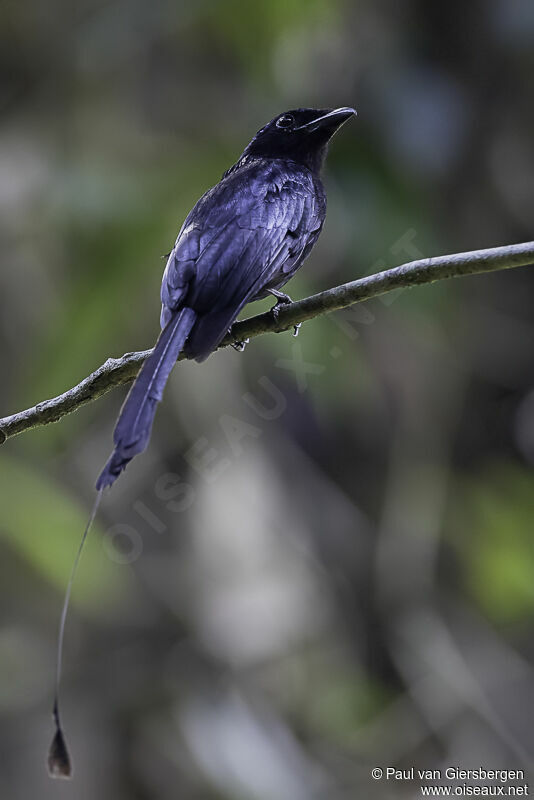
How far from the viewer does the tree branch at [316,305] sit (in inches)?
83.7

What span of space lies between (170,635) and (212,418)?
1.76 m

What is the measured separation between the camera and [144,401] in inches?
74.9

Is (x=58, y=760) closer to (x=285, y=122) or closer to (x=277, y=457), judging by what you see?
(x=285, y=122)

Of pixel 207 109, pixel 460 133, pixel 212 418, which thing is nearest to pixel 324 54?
pixel 207 109

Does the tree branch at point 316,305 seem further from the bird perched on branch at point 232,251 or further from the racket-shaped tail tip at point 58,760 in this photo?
the racket-shaped tail tip at point 58,760

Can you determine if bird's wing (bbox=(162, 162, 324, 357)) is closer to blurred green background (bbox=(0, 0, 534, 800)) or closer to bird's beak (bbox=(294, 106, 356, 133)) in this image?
bird's beak (bbox=(294, 106, 356, 133))

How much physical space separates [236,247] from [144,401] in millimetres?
958

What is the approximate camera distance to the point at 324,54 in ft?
18.0

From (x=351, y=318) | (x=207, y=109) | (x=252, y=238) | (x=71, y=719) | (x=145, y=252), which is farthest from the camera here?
(x=71, y=719)

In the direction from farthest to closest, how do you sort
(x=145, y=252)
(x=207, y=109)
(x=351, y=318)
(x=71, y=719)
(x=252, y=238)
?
(x=71, y=719) < (x=351, y=318) < (x=207, y=109) < (x=145, y=252) < (x=252, y=238)

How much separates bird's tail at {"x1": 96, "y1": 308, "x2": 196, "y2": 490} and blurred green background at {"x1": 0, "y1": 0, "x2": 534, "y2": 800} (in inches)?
131

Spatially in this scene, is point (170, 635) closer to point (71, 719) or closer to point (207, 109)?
point (71, 719)

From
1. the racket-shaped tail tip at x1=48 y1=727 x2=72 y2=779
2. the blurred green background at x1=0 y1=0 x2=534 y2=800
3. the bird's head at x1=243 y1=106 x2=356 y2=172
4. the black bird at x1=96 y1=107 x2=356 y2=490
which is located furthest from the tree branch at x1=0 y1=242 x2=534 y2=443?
the blurred green background at x1=0 y1=0 x2=534 y2=800

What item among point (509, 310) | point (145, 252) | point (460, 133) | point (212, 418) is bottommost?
point (509, 310)
